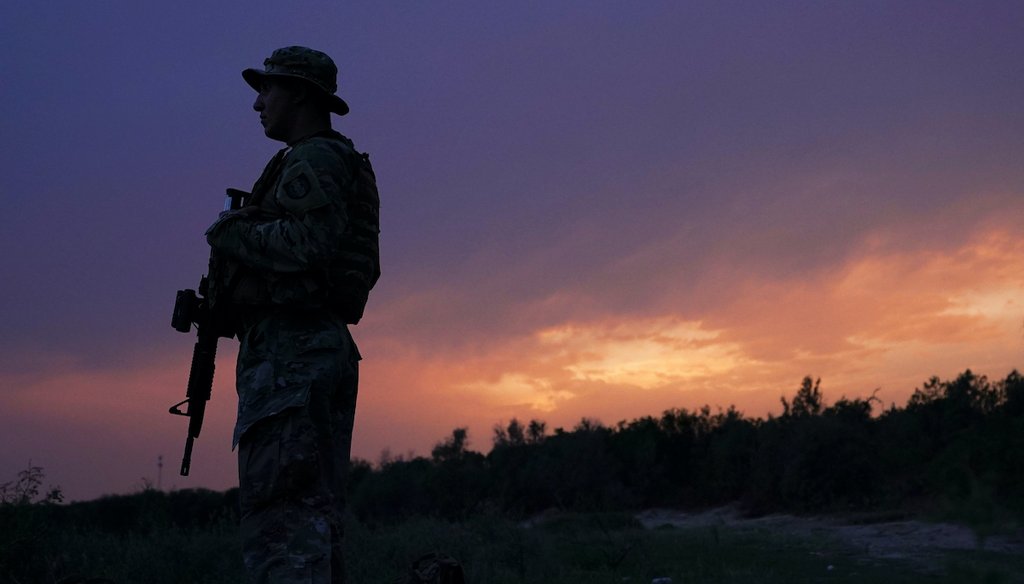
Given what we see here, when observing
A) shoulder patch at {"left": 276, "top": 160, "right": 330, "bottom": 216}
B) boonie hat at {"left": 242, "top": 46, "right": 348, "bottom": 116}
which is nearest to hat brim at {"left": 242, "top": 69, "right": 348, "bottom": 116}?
boonie hat at {"left": 242, "top": 46, "right": 348, "bottom": 116}

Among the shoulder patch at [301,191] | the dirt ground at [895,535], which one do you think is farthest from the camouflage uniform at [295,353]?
the dirt ground at [895,535]

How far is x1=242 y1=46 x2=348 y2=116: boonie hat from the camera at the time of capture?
3947mm

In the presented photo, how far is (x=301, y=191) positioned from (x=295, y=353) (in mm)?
596

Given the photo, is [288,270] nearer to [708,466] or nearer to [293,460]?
[293,460]

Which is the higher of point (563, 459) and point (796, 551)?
point (563, 459)

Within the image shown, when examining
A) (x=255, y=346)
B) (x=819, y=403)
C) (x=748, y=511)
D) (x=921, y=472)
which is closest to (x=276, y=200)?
(x=255, y=346)

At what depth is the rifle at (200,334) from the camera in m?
4.08

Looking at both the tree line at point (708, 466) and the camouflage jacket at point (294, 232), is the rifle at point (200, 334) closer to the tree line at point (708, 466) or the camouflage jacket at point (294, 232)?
the camouflage jacket at point (294, 232)

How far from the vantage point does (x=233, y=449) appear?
3.64m

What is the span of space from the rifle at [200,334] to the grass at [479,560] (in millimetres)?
3809

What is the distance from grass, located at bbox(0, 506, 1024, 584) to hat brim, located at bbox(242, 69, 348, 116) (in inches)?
178

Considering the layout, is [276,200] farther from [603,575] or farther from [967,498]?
[603,575]

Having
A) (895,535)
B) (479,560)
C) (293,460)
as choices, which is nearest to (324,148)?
(293,460)

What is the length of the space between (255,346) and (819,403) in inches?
1113
